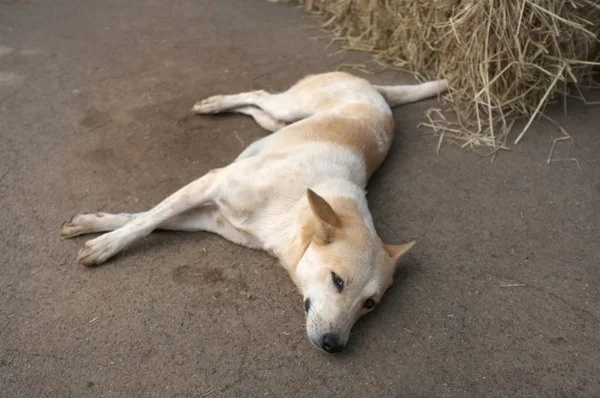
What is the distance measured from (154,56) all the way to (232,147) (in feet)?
5.08

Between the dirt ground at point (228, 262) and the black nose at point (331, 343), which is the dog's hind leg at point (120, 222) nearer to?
the dirt ground at point (228, 262)

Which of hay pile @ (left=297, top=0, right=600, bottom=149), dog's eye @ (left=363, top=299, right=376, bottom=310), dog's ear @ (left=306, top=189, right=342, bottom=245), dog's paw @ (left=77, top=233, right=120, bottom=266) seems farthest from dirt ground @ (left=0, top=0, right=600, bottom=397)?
dog's ear @ (left=306, top=189, right=342, bottom=245)

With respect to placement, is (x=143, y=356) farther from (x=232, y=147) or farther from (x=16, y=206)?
(x=232, y=147)

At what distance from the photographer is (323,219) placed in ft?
8.89

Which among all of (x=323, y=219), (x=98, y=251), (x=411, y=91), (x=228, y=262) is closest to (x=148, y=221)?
(x=98, y=251)

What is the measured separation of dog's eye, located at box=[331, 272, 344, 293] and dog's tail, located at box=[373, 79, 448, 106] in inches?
90.6

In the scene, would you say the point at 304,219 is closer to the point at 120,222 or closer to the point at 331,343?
the point at 331,343

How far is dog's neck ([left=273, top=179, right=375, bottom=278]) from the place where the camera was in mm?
2891

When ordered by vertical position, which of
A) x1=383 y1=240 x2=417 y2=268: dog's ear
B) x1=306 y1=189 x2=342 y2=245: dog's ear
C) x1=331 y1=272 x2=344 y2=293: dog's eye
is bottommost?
x1=383 y1=240 x2=417 y2=268: dog's ear

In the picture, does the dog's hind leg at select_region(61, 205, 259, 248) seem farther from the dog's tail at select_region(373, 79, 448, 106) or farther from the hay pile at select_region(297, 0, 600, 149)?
the hay pile at select_region(297, 0, 600, 149)

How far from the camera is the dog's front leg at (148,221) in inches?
115

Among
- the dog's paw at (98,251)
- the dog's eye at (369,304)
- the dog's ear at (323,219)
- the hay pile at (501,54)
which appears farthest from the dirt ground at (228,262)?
the dog's ear at (323,219)

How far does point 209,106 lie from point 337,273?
7.05 feet

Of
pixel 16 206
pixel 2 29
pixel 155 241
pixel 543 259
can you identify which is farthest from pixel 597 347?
pixel 2 29
